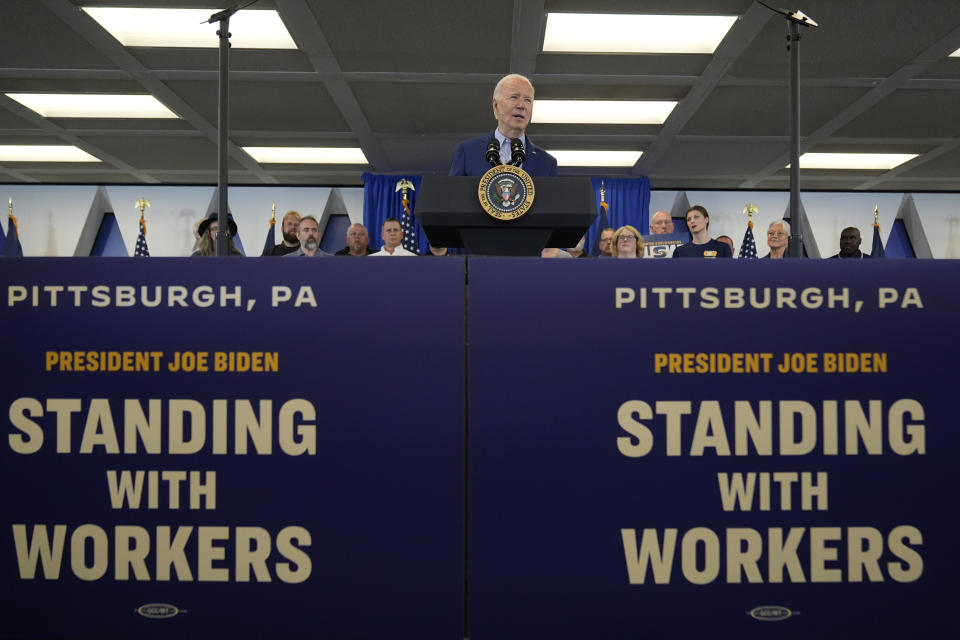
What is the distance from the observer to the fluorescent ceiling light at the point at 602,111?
15.2 ft

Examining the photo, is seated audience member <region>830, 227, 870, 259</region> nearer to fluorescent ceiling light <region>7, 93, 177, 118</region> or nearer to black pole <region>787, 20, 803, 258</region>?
black pole <region>787, 20, 803, 258</region>

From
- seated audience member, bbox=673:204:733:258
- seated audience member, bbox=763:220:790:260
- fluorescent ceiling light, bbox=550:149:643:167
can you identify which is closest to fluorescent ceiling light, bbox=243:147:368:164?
fluorescent ceiling light, bbox=550:149:643:167

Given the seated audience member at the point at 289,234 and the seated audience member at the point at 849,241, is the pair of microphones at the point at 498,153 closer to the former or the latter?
the seated audience member at the point at 289,234

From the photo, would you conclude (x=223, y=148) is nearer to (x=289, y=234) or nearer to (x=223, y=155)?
(x=223, y=155)

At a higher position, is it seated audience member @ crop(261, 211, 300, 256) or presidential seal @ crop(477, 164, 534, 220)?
seated audience member @ crop(261, 211, 300, 256)

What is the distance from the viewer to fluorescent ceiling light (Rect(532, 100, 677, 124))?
15.2ft

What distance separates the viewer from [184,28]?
3.54 m

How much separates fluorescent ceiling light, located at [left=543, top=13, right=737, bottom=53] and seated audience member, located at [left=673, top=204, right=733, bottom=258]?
38.5 inches

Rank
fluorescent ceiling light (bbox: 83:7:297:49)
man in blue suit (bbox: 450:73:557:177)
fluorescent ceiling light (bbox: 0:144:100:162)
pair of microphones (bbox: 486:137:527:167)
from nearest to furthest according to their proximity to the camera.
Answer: pair of microphones (bbox: 486:137:527:167), man in blue suit (bbox: 450:73:557:177), fluorescent ceiling light (bbox: 83:7:297:49), fluorescent ceiling light (bbox: 0:144:100:162)

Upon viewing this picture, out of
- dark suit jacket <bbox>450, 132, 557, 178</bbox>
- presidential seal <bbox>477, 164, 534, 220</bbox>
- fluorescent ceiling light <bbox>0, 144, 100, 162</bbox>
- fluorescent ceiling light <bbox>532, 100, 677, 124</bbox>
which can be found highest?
fluorescent ceiling light <bbox>0, 144, 100, 162</bbox>

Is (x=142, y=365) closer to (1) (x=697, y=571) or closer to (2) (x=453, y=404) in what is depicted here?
(2) (x=453, y=404)

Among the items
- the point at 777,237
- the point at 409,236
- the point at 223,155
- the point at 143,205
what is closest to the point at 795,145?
the point at 223,155

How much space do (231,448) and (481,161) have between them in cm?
102

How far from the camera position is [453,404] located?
2.88ft
